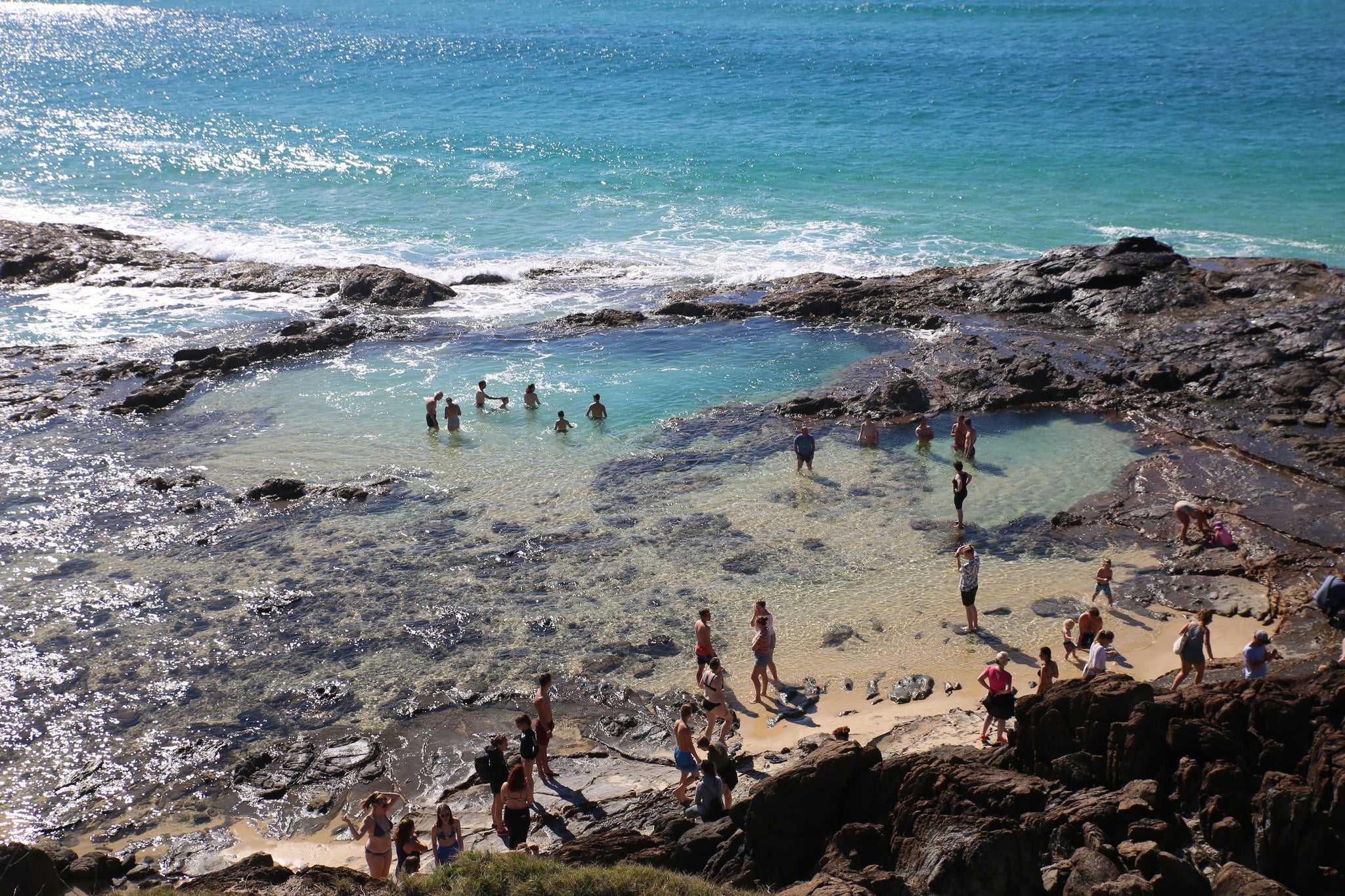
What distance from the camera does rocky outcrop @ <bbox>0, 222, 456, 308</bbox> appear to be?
97.8 feet

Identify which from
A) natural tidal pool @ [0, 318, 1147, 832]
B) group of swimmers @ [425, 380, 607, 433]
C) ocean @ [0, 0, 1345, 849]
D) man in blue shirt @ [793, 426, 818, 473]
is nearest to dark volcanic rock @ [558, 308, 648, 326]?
ocean @ [0, 0, 1345, 849]

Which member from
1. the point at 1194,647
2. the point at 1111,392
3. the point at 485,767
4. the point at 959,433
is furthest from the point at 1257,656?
the point at 1111,392

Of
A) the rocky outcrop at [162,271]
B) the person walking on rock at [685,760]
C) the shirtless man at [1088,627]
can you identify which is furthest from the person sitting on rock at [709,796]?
the rocky outcrop at [162,271]

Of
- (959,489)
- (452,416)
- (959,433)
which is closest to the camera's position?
(959,489)

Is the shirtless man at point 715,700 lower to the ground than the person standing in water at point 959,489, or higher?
lower

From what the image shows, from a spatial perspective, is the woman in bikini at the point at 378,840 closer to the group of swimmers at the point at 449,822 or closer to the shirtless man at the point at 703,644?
the group of swimmers at the point at 449,822

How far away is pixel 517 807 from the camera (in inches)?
407

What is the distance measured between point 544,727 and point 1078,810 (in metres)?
6.40

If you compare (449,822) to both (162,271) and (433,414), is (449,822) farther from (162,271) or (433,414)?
(162,271)

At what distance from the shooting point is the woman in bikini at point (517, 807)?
1027 centimetres

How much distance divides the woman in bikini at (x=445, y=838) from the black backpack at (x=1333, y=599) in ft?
39.0

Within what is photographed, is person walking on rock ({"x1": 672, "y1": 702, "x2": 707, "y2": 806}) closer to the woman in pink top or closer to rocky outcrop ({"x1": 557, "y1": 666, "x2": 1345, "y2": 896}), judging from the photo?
rocky outcrop ({"x1": 557, "y1": 666, "x2": 1345, "y2": 896})

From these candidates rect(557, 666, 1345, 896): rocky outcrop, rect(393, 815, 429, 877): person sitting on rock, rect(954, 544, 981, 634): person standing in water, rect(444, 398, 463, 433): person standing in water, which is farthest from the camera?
rect(444, 398, 463, 433): person standing in water

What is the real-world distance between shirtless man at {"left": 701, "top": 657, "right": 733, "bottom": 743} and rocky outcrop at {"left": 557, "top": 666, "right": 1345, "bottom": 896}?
2647mm
